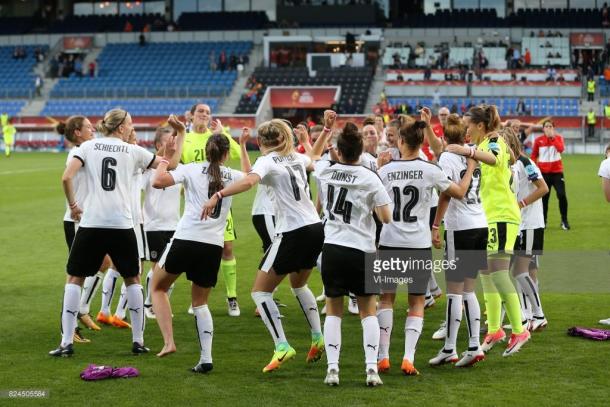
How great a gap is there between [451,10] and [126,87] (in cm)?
2157

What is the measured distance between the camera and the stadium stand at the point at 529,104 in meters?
51.2

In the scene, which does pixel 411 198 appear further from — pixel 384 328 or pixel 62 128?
pixel 62 128

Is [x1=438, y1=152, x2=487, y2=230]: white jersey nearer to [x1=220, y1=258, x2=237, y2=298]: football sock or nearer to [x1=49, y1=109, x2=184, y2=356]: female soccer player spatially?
[x1=49, y1=109, x2=184, y2=356]: female soccer player

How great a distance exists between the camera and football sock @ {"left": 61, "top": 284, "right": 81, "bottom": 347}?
8578 mm

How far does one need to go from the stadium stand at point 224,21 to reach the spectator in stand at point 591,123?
2375cm

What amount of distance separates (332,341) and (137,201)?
3375 mm

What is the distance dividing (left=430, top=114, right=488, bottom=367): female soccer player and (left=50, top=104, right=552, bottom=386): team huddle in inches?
0.4

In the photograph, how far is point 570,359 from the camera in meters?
8.39

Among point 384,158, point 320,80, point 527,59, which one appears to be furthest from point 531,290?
point 527,59

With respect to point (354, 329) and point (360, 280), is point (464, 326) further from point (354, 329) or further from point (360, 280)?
point (360, 280)

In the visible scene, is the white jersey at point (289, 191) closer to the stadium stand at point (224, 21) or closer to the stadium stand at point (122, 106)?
the stadium stand at point (122, 106)

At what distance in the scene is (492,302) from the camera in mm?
8695

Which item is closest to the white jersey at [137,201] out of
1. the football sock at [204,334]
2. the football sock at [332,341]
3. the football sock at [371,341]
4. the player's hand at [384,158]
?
the football sock at [204,334]

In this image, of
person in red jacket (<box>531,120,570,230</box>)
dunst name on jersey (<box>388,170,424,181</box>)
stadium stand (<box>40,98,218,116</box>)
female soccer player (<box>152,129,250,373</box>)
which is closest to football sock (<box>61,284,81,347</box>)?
female soccer player (<box>152,129,250,373</box>)
